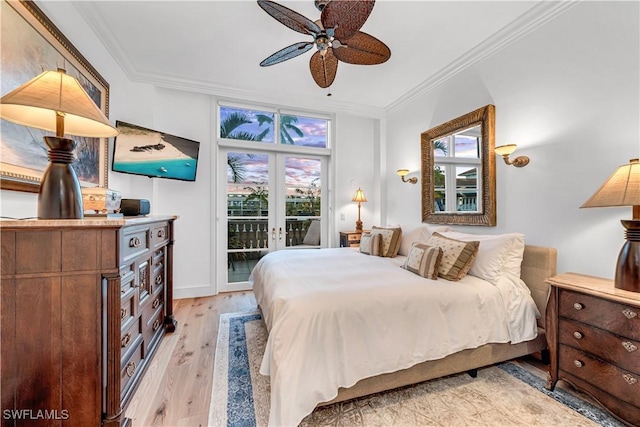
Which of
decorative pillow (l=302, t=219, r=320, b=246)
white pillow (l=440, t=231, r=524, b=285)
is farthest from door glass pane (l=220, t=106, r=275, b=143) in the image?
white pillow (l=440, t=231, r=524, b=285)

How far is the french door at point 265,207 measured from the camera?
3971mm

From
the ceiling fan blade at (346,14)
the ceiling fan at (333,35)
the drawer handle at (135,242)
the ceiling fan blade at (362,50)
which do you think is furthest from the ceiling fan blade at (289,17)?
the drawer handle at (135,242)

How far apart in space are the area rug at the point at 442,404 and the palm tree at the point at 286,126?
324 centimetres

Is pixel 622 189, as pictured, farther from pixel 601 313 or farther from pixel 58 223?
pixel 58 223

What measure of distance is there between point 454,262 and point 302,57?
2.58 meters

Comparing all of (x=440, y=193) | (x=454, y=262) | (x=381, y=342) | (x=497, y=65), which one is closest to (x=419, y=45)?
(x=497, y=65)

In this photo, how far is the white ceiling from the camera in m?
2.17

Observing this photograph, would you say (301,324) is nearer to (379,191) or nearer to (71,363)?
(71,363)

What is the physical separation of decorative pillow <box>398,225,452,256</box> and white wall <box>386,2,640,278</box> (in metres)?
0.44

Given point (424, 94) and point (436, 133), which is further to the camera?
point (424, 94)

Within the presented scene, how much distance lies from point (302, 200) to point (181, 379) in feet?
9.74

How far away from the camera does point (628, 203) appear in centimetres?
142

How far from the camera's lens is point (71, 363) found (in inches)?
45.7

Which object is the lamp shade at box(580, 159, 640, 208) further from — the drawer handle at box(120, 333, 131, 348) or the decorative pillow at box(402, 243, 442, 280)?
the drawer handle at box(120, 333, 131, 348)
